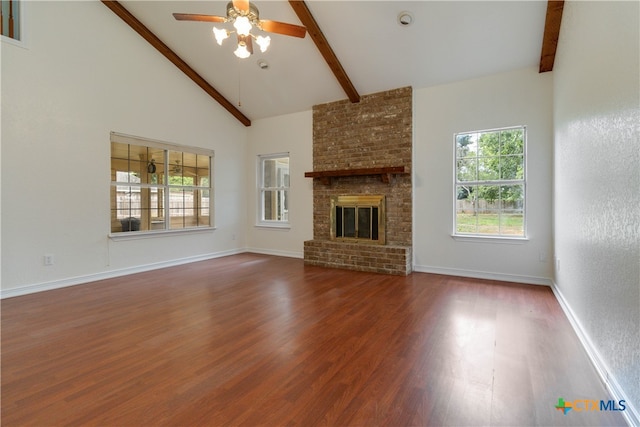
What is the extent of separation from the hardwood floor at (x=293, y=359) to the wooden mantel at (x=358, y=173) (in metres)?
1.91

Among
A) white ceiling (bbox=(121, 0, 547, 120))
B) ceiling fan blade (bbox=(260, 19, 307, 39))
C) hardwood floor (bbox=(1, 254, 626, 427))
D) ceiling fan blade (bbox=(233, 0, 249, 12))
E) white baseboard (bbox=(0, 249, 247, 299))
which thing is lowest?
hardwood floor (bbox=(1, 254, 626, 427))

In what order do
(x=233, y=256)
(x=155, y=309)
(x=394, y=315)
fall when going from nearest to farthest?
(x=394, y=315) → (x=155, y=309) → (x=233, y=256)

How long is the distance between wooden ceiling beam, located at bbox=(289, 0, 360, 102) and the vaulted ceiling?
0.07 ft

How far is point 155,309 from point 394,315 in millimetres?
2477

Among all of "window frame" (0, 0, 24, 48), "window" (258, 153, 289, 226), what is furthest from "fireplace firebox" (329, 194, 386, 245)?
"window frame" (0, 0, 24, 48)

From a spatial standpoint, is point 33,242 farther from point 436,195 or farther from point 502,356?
point 436,195

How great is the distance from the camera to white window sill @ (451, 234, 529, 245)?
4184mm

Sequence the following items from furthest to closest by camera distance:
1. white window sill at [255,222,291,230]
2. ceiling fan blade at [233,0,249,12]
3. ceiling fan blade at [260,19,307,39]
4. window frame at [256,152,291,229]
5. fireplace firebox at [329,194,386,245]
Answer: window frame at [256,152,291,229] < white window sill at [255,222,291,230] < fireplace firebox at [329,194,386,245] < ceiling fan blade at [260,19,307,39] < ceiling fan blade at [233,0,249,12]

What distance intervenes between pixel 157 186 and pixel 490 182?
210 inches

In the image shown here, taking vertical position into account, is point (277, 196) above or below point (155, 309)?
above

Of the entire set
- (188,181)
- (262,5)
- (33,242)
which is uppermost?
(262,5)

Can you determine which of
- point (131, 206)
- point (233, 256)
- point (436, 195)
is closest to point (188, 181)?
point (131, 206)

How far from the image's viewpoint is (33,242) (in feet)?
12.5

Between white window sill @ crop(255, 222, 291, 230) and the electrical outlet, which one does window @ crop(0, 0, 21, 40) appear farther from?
the electrical outlet
